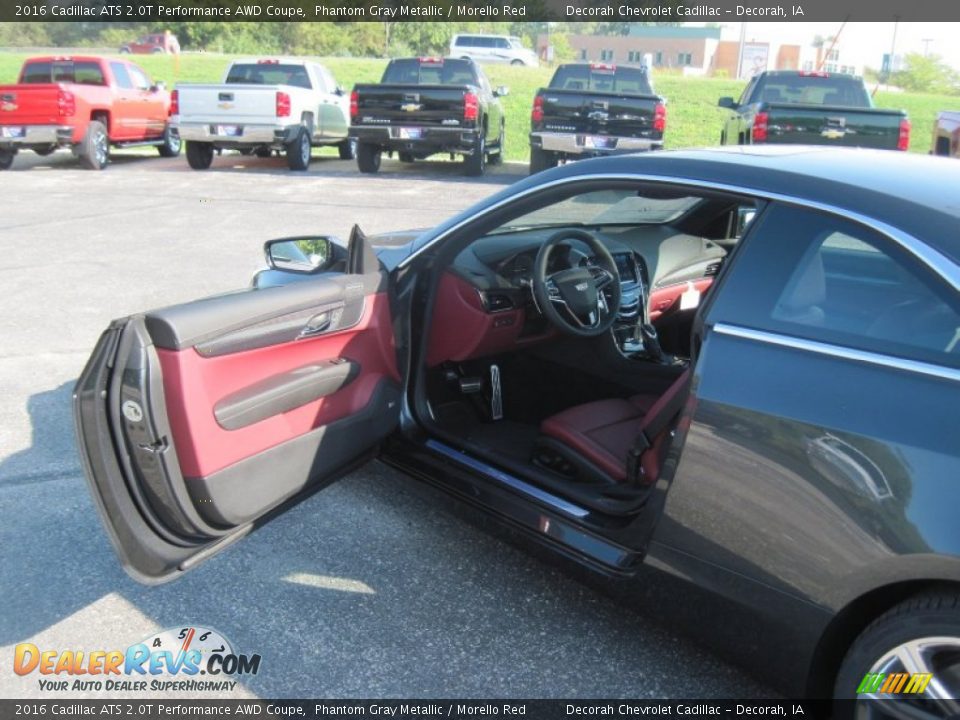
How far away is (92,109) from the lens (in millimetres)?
14734

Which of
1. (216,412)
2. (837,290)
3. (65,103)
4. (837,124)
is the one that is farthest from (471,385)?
(65,103)

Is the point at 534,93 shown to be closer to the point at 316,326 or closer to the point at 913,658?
the point at 316,326

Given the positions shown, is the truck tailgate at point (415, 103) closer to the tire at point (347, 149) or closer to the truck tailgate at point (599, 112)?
the truck tailgate at point (599, 112)

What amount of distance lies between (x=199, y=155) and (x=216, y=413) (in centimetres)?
1405

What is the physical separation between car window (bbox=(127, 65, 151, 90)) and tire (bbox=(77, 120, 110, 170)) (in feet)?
5.04

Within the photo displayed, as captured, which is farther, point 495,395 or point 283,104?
point 283,104

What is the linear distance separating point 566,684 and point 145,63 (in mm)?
41213

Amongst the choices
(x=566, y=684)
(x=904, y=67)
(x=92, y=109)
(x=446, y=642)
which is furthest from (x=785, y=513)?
(x=904, y=67)

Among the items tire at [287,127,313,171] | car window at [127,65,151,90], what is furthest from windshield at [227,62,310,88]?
car window at [127,65,151,90]

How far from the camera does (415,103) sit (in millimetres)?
14094

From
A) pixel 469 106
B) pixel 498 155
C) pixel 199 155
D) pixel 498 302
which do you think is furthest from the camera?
pixel 498 155

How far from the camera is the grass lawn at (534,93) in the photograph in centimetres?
2352

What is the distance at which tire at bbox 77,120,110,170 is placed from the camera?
14.6m

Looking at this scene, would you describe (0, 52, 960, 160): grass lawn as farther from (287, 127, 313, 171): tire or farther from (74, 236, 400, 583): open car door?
(74, 236, 400, 583): open car door
